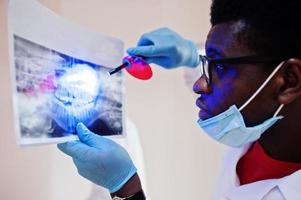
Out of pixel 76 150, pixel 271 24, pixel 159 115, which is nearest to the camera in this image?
pixel 271 24

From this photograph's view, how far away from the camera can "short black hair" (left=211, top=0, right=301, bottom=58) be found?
60cm

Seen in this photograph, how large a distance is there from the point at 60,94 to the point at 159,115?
1.79ft

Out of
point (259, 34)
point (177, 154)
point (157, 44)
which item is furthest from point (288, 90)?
point (177, 154)

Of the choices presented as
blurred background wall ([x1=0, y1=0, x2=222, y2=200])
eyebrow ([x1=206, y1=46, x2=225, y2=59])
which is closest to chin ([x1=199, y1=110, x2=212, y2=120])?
eyebrow ([x1=206, y1=46, x2=225, y2=59])

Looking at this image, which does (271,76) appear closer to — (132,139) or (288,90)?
(288,90)

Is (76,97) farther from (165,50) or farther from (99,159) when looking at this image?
(165,50)

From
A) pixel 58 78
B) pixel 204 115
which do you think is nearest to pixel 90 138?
pixel 58 78

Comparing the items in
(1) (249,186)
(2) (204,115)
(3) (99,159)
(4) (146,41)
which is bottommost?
(1) (249,186)

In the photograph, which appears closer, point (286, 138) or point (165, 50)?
point (286, 138)

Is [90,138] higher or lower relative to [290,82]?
lower

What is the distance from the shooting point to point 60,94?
0.69m

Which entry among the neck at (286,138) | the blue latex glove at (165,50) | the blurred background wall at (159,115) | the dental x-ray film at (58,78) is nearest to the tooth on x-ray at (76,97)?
the dental x-ray film at (58,78)

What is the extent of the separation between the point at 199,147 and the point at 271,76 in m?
0.63

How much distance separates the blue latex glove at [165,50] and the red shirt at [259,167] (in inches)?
15.5
